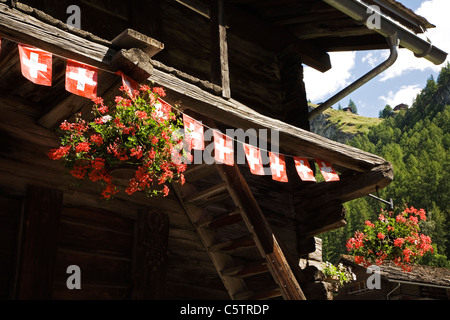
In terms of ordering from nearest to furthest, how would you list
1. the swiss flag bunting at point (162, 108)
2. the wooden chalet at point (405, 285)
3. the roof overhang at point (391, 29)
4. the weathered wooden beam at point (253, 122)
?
the swiss flag bunting at point (162, 108), the weathered wooden beam at point (253, 122), the roof overhang at point (391, 29), the wooden chalet at point (405, 285)

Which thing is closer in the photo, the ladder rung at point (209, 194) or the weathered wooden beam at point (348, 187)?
the ladder rung at point (209, 194)

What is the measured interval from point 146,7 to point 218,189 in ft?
8.76

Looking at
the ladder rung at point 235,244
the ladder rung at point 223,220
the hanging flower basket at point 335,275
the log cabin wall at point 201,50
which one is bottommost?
the hanging flower basket at point 335,275

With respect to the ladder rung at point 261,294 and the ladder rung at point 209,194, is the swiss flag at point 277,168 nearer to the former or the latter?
the ladder rung at point 209,194

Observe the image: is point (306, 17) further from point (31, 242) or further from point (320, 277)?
point (31, 242)

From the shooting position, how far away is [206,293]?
20.7ft

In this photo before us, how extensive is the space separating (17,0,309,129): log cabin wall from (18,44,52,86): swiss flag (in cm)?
185

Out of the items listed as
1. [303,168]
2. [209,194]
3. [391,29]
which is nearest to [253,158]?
[209,194]

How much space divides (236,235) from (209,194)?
3.57 ft

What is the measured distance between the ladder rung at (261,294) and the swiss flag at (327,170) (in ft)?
5.13

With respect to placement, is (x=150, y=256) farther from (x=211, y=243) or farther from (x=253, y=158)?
(x=253, y=158)

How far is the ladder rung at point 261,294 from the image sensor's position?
6.04 m

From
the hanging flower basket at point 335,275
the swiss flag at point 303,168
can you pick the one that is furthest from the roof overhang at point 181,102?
the hanging flower basket at point 335,275

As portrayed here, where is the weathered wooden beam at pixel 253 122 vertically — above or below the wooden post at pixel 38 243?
above
